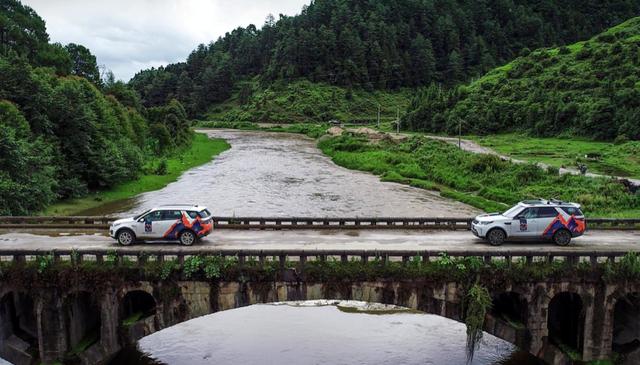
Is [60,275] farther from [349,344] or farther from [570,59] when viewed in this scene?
[570,59]

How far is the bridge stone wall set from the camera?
66.5 ft

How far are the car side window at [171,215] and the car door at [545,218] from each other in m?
16.2

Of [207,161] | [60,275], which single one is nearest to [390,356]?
[60,275]

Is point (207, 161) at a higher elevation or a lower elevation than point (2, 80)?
lower

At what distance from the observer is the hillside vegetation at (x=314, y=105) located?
16175 cm

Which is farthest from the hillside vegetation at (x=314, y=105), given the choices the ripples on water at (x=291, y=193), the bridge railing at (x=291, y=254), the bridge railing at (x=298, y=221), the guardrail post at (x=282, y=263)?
the guardrail post at (x=282, y=263)

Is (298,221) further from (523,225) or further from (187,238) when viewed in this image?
(523,225)

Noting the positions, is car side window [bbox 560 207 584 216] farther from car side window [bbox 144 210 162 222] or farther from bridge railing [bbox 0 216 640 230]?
car side window [bbox 144 210 162 222]

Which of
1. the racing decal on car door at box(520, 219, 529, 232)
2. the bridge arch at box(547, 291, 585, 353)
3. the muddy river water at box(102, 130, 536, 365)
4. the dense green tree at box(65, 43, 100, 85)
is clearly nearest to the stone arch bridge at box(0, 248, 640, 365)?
the bridge arch at box(547, 291, 585, 353)

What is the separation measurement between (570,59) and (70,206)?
109300 mm

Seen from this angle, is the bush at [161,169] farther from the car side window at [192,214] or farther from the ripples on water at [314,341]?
the car side window at [192,214]

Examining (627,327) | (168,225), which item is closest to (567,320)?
(627,327)

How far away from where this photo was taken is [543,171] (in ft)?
189

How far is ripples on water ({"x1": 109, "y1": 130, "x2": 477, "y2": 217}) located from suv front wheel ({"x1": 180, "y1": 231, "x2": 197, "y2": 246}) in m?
21.6
